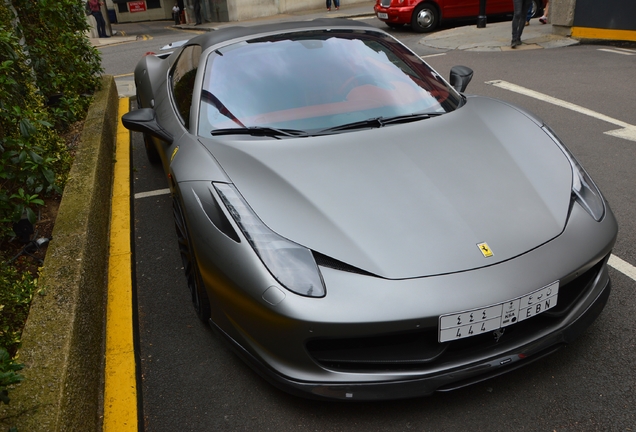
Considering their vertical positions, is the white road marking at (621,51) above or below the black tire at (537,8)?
below

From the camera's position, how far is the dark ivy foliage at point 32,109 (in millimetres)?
2812

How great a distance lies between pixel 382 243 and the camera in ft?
7.70

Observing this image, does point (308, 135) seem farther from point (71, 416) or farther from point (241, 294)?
point (71, 416)

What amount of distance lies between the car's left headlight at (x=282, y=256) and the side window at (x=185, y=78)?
114 cm

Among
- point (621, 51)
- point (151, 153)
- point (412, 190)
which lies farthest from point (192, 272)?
point (621, 51)

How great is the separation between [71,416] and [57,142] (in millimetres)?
3221

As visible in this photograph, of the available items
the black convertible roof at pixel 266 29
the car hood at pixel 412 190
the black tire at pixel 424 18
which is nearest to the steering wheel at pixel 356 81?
the car hood at pixel 412 190

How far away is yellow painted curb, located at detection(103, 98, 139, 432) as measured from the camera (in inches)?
101

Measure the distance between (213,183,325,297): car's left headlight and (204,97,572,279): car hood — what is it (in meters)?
0.04

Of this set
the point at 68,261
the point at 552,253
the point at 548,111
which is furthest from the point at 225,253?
the point at 548,111

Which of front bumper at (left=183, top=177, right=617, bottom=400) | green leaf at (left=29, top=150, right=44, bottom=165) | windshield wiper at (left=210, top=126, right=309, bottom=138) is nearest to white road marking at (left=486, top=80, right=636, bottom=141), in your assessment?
front bumper at (left=183, top=177, right=617, bottom=400)

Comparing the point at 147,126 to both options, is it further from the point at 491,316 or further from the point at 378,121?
the point at 491,316

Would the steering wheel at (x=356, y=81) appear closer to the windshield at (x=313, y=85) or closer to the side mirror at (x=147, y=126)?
the windshield at (x=313, y=85)

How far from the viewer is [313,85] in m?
3.40
